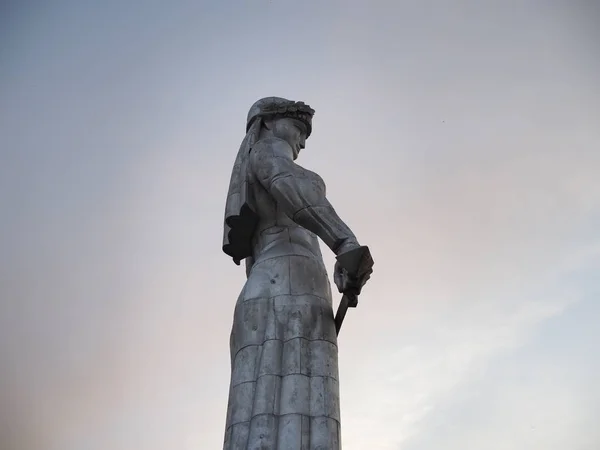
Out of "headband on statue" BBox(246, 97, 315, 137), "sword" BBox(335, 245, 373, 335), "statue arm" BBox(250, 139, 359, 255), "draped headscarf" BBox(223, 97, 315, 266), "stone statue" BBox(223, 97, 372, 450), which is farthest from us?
"headband on statue" BBox(246, 97, 315, 137)

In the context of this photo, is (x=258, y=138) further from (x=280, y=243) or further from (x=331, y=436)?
(x=331, y=436)

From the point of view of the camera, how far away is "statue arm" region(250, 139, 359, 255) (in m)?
9.82

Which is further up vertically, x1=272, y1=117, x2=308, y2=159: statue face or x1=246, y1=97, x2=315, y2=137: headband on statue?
x1=246, y1=97, x2=315, y2=137: headband on statue

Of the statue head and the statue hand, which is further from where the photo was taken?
the statue head

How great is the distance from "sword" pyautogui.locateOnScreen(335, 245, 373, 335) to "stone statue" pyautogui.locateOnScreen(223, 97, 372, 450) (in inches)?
1.3

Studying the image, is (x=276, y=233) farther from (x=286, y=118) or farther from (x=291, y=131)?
(x=286, y=118)

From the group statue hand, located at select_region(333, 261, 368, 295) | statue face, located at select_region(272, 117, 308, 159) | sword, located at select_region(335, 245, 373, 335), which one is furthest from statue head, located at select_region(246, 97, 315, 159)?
sword, located at select_region(335, 245, 373, 335)

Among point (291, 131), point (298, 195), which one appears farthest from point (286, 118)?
point (298, 195)

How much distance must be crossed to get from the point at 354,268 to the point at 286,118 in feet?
11.4

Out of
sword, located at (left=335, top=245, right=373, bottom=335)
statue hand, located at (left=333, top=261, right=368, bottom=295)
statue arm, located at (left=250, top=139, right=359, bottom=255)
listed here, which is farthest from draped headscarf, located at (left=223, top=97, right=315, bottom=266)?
sword, located at (left=335, top=245, right=373, bottom=335)

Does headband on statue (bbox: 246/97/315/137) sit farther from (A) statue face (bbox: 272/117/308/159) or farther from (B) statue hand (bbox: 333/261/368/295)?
(B) statue hand (bbox: 333/261/368/295)

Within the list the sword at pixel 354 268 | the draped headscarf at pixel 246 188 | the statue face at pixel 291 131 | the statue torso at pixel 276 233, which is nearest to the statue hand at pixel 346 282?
the sword at pixel 354 268

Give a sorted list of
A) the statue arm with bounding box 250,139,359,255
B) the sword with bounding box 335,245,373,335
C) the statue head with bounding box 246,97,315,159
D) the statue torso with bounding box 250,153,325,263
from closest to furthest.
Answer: the sword with bounding box 335,245,373,335 < the statue arm with bounding box 250,139,359,255 < the statue torso with bounding box 250,153,325,263 < the statue head with bounding box 246,97,315,159

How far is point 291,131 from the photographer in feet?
39.0
